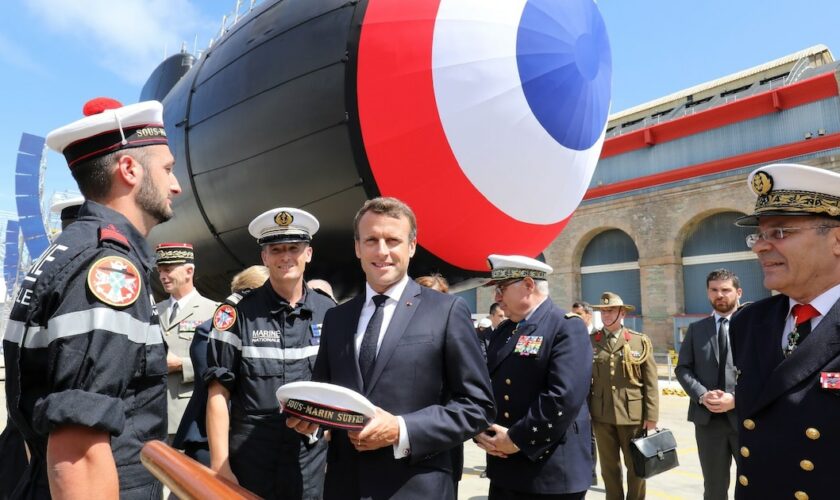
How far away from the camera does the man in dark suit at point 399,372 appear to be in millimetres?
1446

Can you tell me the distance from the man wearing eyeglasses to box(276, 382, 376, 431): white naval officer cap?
120cm

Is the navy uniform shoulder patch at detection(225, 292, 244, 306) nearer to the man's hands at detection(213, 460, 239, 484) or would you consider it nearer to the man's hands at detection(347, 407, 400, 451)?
the man's hands at detection(213, 460, 239, 484)

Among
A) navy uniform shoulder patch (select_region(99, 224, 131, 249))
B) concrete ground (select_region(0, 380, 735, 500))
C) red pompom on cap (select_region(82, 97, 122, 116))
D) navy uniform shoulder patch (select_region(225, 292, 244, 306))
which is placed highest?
red pompom on cap (select_region(82, 97, 122, 116))

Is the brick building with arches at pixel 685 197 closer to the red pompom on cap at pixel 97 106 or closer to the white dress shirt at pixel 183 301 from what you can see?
the white dress shirt at pixel 183 301

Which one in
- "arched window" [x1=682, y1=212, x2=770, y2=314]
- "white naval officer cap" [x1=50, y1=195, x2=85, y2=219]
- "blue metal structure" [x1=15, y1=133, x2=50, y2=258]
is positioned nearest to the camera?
"white naval officer cap" [x1=50, y1=195, x2=85, y2=219]

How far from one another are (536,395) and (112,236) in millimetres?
2021

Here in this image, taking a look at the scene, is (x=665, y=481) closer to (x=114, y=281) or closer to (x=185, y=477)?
(x=185, y=477)

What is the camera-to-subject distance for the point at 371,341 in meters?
1.61

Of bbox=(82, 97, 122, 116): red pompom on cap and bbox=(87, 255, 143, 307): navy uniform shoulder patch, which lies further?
bbox=(82, 97, 122, 116): red pompom on cap

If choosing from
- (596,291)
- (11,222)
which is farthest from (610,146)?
(11,222)

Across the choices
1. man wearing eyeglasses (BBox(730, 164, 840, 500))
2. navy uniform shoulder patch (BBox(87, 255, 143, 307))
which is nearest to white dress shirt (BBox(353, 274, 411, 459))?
navy uniform shoulder patch (BBox(87, 255, 143, 307))

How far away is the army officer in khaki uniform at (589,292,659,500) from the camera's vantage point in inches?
156

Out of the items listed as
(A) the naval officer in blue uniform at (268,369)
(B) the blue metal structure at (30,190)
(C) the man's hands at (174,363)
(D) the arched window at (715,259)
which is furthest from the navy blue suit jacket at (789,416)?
(B) the blue metal structure at (30,190)

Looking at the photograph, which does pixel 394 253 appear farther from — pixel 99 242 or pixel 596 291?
pixel 596 291
